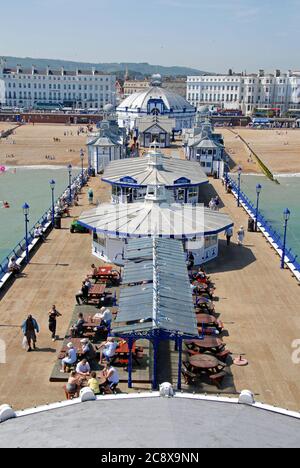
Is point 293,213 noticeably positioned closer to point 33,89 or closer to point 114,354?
point 114,354

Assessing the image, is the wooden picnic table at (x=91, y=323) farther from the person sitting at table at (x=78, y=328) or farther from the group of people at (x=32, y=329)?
the group of people at (x=32, y=329)

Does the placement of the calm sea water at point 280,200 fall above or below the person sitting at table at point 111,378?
below

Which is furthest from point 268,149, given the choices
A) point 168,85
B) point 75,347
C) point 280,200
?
point 168,85

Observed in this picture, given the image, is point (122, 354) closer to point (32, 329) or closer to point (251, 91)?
point (32, 329)

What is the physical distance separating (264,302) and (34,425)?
11.4m

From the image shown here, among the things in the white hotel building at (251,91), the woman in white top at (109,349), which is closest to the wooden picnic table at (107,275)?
the woman in white top at (109,349)

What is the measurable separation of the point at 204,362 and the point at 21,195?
31.8 meters

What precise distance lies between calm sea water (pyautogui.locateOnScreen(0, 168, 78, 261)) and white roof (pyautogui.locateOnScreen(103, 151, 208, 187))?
6031 mm

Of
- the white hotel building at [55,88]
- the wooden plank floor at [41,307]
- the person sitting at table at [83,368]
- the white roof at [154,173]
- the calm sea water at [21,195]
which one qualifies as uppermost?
the white hotel building at [55,88]

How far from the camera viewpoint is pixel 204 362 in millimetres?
12906

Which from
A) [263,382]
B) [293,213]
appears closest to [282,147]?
[293,213]

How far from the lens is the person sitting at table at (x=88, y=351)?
42.9ft

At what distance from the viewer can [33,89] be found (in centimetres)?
12812

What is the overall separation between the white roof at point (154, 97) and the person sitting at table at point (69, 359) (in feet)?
218
